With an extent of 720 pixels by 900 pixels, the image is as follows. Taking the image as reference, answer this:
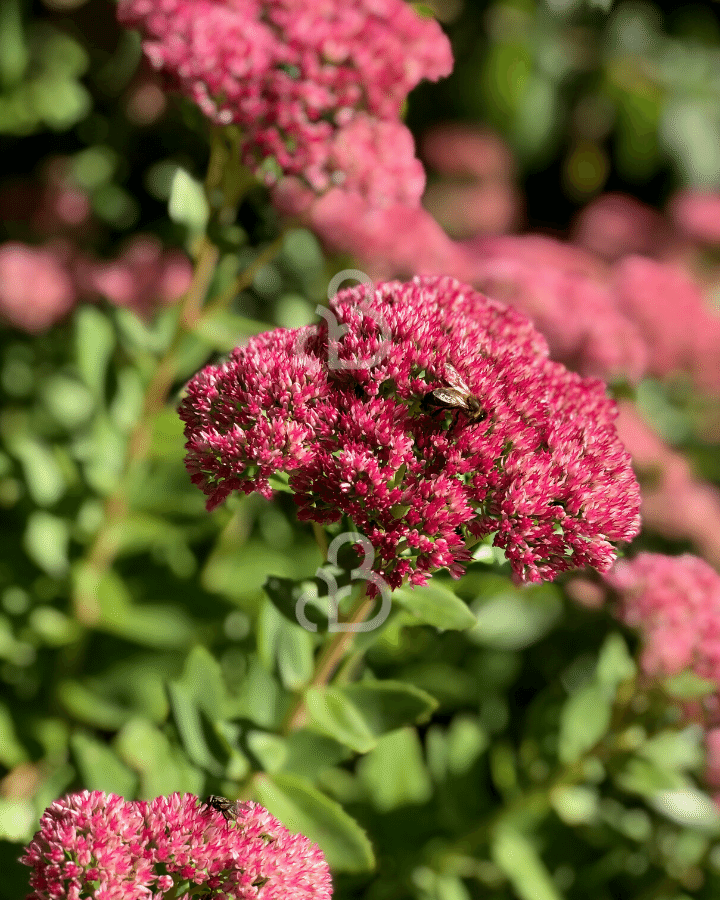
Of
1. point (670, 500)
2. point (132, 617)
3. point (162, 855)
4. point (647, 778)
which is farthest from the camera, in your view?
point (670, 500)

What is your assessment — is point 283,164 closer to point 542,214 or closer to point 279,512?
point 279,512

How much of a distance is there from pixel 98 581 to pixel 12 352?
57 cm

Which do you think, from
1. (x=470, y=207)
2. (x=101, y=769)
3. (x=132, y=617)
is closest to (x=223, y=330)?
(x=132, y=617)

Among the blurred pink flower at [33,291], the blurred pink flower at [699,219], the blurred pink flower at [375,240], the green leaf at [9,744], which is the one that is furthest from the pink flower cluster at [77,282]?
the blurred pink flower at [699,219]

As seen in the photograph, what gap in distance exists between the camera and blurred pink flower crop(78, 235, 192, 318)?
149 cm

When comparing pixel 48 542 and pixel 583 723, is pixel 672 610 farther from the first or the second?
pixel 48 542

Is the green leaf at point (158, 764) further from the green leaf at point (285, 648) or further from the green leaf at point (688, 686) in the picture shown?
the green leaf at point (688, 686)

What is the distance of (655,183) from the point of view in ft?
8.42

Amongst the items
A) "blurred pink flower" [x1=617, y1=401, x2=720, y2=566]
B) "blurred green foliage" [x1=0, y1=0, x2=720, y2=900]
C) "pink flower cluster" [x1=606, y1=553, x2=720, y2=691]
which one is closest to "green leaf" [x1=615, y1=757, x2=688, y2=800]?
"blurred green foliage" [x1=0, y1=0, x2=720, y2=900]

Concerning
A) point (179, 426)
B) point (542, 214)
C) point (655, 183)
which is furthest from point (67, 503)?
point (655, 183)

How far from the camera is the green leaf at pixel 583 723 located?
118 cm

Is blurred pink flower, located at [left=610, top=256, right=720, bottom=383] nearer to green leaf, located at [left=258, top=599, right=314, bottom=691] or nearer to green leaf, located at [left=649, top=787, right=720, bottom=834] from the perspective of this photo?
green leaf, located at [left=649, top=787, right=720, bottom=834]

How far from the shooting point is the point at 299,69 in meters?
1.04

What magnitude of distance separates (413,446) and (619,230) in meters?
1.59
